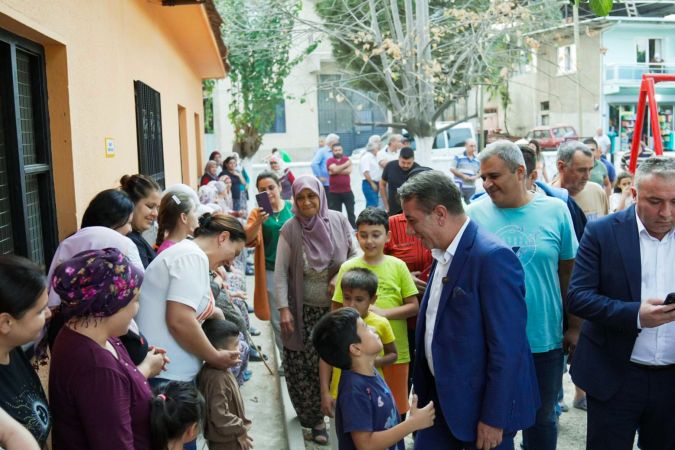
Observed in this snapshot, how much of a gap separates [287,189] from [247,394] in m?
5.23

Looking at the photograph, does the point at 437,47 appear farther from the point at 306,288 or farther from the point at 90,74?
the point at 90,74

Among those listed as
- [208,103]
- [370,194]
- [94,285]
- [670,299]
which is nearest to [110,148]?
[94,285]

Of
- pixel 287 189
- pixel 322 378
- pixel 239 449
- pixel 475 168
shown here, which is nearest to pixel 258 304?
pixel 322 378

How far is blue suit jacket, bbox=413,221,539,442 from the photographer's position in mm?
3061

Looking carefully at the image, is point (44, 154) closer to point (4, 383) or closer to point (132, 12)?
point (4, 383)

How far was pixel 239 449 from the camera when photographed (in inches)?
151

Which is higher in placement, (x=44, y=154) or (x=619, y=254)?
(x=44, y=154)

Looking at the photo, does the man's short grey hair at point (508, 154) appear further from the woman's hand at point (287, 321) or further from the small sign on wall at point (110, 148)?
the small sign on wall at point (110, 148)

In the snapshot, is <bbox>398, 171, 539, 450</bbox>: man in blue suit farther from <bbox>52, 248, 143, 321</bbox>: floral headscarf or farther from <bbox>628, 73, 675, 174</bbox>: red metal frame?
<bbox>628, 73, 675, 174</bbox>: red metal frame

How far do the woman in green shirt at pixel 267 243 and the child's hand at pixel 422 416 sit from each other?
9.61 feet

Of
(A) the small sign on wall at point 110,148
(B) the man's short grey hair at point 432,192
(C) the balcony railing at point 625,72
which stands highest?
(C) the balcony railing at point 625,72

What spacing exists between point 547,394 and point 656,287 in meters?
0.90

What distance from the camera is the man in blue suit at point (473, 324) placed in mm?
3064

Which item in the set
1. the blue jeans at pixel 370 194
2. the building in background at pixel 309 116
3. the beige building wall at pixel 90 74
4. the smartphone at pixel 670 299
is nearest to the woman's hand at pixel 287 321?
the beige building wall at pixel 90 74
